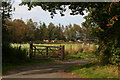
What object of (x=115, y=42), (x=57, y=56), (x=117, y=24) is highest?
(x=117, y=24)

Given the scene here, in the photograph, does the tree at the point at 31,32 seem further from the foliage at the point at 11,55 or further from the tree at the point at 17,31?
the foliage at the point at 11,55

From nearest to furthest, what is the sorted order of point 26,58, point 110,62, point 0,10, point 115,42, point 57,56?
point 115,42 < point 110,62 < point 0,10 < point 26,58 < point 57,56

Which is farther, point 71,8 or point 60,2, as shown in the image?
point 71,8

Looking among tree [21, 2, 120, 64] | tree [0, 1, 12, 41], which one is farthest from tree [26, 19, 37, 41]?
tree [21, 2, 120, 64]

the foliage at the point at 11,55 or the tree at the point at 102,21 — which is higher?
the tree at the point at 102,21

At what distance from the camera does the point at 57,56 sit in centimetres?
2167

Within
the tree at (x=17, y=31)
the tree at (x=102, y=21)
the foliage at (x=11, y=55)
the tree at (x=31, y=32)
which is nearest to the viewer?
the tree at (x=102, y=21)

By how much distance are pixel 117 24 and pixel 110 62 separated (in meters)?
2.43

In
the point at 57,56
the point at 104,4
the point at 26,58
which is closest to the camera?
the point at 104,4

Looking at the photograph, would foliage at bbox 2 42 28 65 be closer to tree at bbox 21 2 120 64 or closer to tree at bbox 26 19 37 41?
tree at bbox 21 2 120 64

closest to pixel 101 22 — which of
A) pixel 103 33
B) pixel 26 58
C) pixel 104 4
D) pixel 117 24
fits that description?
pixel 103 33

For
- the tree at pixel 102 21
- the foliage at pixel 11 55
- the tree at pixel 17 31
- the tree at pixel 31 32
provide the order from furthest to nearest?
the tree at pixel 31 32 → the tree at pixel 17 31 → the foliage at pixel 11 55 → the tree at pixel 102 21

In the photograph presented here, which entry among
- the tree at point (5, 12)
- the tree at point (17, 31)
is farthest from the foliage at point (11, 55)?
the tree at point (17, 31)

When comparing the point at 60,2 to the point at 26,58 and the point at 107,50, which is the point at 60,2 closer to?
the point at 107,50
